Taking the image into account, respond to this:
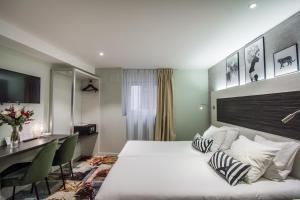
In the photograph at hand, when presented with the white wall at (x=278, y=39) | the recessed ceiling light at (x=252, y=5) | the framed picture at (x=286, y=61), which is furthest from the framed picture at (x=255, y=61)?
the recessed ceiling light at (x=252, y=5)

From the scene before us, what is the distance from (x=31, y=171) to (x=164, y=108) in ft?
10.4

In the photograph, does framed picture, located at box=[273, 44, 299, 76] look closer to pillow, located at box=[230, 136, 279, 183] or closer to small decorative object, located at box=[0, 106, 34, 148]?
pillow, located at box=[230, 136, 279, 183]

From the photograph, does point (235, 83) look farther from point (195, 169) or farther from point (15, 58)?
point (15, 58)

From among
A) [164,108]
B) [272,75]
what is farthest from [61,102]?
[272,75]

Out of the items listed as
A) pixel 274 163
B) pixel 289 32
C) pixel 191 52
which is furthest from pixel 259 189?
pixel 191 52

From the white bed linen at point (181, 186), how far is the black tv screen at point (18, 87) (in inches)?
73.7

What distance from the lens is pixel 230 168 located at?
1.72 metres

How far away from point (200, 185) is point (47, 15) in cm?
239

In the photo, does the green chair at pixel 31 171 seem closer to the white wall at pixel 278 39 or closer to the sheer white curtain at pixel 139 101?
the sheer white curtain at pixel 139 101

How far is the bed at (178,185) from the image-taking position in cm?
148

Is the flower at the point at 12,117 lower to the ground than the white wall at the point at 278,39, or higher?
lower

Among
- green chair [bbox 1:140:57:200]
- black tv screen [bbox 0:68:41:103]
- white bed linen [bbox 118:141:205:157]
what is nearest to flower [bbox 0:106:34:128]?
black tv screen [bbox 0:68:41:103]

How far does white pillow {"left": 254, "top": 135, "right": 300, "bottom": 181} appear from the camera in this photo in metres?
1.68

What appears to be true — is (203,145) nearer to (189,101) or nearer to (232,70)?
(232,70)
